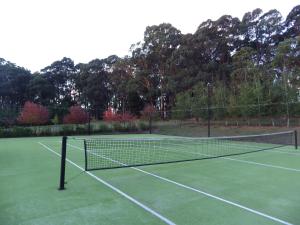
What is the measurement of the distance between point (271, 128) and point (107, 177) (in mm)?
12953

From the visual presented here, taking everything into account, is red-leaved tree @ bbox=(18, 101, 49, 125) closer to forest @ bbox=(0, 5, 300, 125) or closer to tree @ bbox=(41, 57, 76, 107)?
forest @ bbox=(0, 5, 300, 125)

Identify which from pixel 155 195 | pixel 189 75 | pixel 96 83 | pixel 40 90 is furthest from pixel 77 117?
pixel 155 195

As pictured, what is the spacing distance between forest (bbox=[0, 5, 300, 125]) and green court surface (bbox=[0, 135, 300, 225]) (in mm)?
12002

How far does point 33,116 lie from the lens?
2202cm

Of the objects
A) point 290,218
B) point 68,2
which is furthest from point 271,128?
point 290,218

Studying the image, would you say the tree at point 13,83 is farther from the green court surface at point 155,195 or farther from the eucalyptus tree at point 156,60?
the green court surface at point 155,195

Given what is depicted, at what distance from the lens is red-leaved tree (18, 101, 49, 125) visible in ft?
72.2

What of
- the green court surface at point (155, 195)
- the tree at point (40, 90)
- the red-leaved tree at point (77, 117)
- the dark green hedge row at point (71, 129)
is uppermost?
the tree at point (40, 90)

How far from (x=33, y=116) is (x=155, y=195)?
19642 mm

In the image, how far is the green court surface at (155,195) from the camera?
362cm

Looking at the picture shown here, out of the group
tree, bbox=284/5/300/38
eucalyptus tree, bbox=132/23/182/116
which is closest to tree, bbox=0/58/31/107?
eucalyptus tree, bbox=132/23/182/116

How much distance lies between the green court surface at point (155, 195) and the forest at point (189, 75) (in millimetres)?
12002

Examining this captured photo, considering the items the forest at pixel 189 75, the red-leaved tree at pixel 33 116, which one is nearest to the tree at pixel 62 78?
the forest at pixel 189 75

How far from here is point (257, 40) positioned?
103 ft
